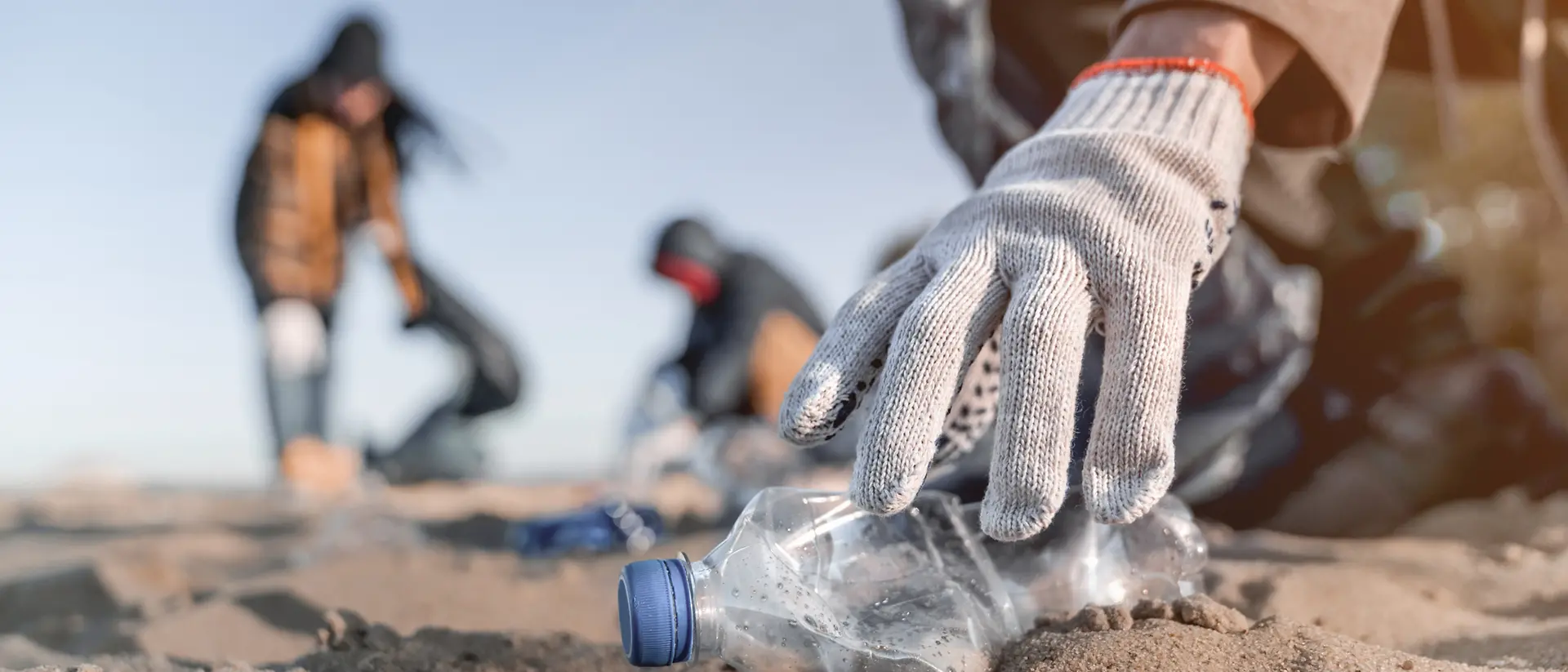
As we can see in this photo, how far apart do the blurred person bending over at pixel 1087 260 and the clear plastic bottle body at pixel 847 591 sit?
11cm

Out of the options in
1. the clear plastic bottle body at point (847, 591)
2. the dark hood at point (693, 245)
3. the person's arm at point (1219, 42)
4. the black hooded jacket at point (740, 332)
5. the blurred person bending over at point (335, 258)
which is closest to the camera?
the clear plastic bottle body at point (847, 591)

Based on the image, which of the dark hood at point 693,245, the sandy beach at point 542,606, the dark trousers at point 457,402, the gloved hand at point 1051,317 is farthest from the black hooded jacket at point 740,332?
the gloved hand at point 1051,317

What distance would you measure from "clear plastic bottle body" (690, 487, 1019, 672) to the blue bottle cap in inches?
1.2

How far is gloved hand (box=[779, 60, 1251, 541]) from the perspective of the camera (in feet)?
3.27

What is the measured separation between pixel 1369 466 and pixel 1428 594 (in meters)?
1.24

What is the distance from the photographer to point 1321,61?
1.40 meters

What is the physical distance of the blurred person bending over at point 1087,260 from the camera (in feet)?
3.30

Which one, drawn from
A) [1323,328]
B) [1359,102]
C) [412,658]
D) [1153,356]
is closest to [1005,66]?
[1359,102]

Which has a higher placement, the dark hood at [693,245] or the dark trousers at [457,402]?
the dark hood at [693,245]

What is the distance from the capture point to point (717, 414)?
434 cm

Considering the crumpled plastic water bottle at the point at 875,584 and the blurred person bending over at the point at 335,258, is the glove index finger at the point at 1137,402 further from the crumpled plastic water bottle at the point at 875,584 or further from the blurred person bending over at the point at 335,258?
the blurred person bending over at the point at 335,258

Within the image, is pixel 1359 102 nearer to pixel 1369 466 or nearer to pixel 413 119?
pixel 1369 466

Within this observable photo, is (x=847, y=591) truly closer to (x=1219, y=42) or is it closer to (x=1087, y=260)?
(x=1087, y=260)

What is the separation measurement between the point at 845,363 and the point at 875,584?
34 cm
